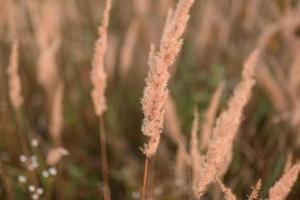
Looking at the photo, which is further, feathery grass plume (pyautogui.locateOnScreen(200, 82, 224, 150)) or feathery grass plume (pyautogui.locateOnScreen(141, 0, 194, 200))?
feathery grass plume (pyautogui.locateOnScreen(200, 82, 224, 150))

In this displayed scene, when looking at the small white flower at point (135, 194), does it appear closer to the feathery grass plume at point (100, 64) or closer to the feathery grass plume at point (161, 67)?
the feathery grass plume at point (100, 64)

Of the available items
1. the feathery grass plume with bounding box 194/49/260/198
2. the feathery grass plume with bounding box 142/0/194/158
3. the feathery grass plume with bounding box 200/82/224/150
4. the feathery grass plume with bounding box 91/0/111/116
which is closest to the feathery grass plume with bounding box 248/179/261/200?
the feathery grass plume with bounding box 194/49/260/198

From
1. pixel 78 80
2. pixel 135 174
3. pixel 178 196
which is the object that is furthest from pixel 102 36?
pixel 78 80

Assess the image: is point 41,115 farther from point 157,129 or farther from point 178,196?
point 157,129

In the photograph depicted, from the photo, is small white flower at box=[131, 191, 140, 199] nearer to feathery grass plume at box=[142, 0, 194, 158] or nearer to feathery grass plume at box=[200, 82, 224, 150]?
feathery grass plume at box=[200, 82, 224, 150]

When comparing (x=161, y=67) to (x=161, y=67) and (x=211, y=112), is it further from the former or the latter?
(x=211, y=112)

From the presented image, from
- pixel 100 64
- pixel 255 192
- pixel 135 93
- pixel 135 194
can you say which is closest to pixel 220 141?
pixel 255 192
